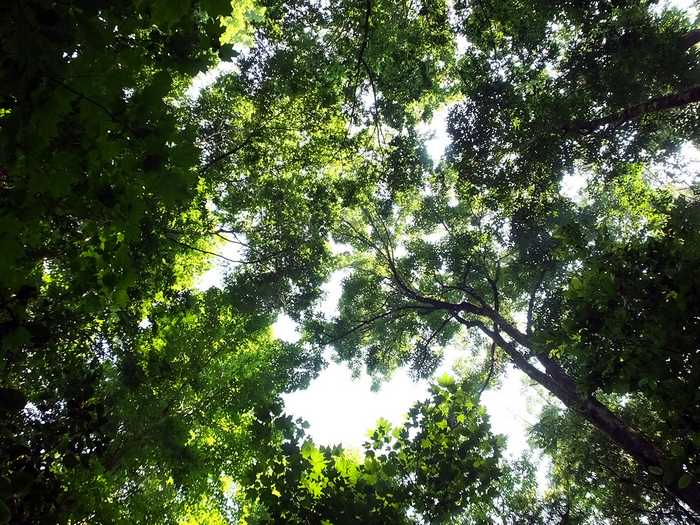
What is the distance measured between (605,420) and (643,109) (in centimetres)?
556

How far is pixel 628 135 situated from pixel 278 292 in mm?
9960

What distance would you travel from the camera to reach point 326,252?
452 inches

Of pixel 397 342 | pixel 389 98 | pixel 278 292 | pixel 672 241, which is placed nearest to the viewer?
pixel 672 241

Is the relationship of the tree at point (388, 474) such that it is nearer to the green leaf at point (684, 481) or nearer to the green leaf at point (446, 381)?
the green leaf at point (446, 381)

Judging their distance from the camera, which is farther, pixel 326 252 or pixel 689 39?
pixel 326 252

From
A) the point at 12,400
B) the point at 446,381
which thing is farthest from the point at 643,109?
the point at 12,400

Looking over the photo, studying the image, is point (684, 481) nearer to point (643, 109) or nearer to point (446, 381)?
point (446, 381)

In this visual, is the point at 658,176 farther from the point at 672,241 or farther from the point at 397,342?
A: the point at 672,241

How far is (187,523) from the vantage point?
38.7 feet

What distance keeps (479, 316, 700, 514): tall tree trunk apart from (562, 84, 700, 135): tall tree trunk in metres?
4.85

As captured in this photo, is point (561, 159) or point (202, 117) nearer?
point (561, 159)

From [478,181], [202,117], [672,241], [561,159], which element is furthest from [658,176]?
[202,117]

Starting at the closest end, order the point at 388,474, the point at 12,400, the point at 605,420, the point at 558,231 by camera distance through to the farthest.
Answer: the point at 12,400 < the point at 388,474 < the point at 558,231 < the point at 605,420

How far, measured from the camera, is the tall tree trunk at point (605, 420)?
4.76 m
